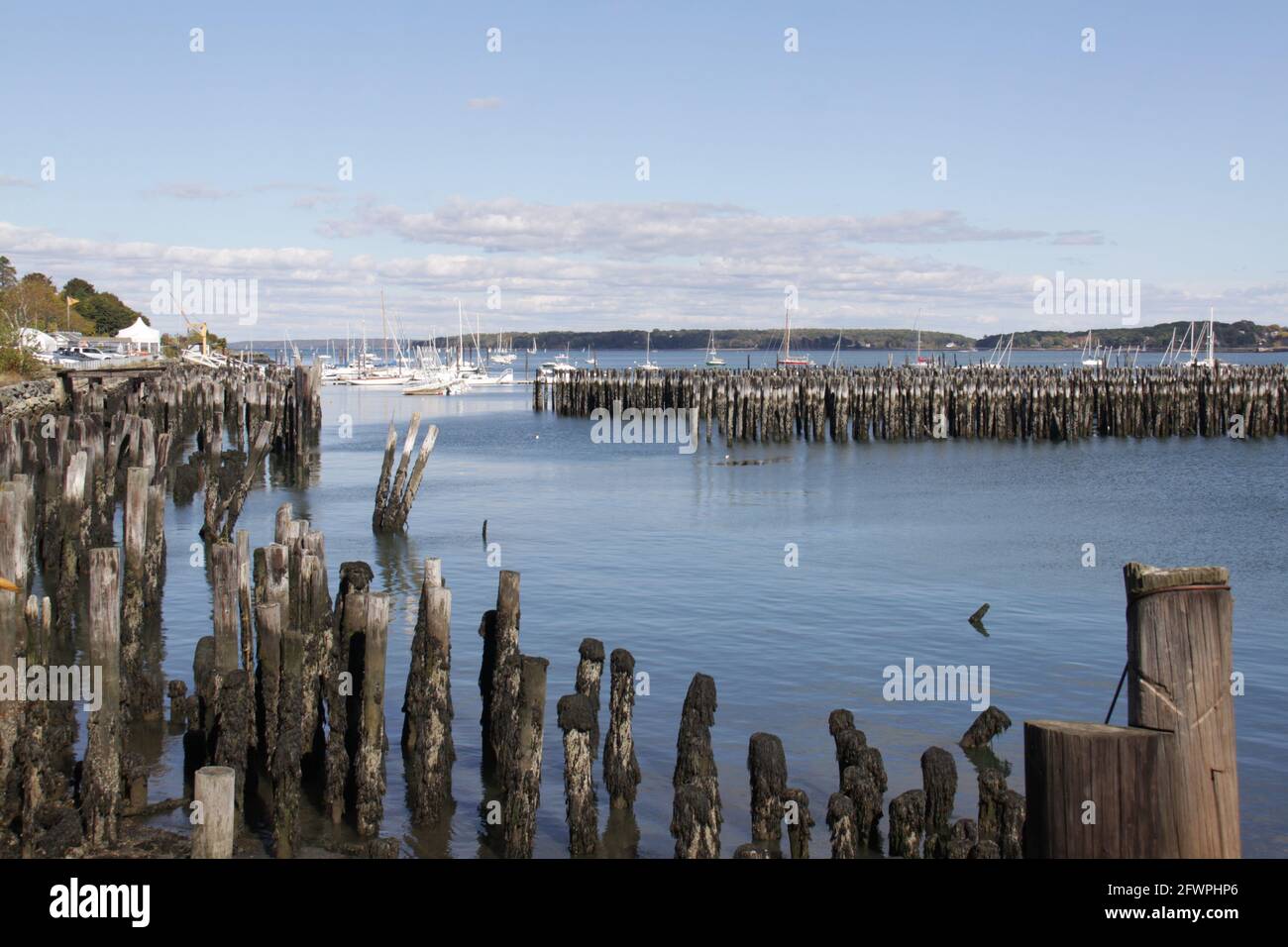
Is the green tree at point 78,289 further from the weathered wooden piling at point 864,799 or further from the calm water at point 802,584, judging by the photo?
the weathered wooden piling at point 864,799

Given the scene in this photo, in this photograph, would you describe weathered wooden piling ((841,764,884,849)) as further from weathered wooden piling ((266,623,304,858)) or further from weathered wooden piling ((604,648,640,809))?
weathered wooden piling ((266,623,304,858))

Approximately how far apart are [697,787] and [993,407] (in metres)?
46.3

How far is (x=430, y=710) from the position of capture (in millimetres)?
9664

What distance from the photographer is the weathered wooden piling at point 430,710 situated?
929 cm

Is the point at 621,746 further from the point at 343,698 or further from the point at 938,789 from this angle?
the point at 938,789

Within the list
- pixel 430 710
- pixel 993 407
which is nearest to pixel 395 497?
pixel 430 710

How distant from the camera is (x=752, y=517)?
28016 mm

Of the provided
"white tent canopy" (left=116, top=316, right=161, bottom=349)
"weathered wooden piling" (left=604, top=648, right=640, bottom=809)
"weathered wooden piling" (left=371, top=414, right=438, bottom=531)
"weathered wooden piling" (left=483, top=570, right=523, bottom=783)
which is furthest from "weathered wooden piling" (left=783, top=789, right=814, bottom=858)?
"white tent canopy" (left=116, top=316, right=161, bottom=349)

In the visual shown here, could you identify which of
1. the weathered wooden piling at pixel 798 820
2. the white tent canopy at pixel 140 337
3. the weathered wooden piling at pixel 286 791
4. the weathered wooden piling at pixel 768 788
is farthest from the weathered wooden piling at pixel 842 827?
the white tent canopy at pixel 140 337

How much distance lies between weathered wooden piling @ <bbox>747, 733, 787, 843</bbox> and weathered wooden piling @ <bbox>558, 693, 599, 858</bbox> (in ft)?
3.69

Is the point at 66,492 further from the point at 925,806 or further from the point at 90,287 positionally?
the point at 90,287

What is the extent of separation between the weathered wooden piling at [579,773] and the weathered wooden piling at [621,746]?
870 mm

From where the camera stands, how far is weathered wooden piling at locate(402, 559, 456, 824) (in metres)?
9.29
